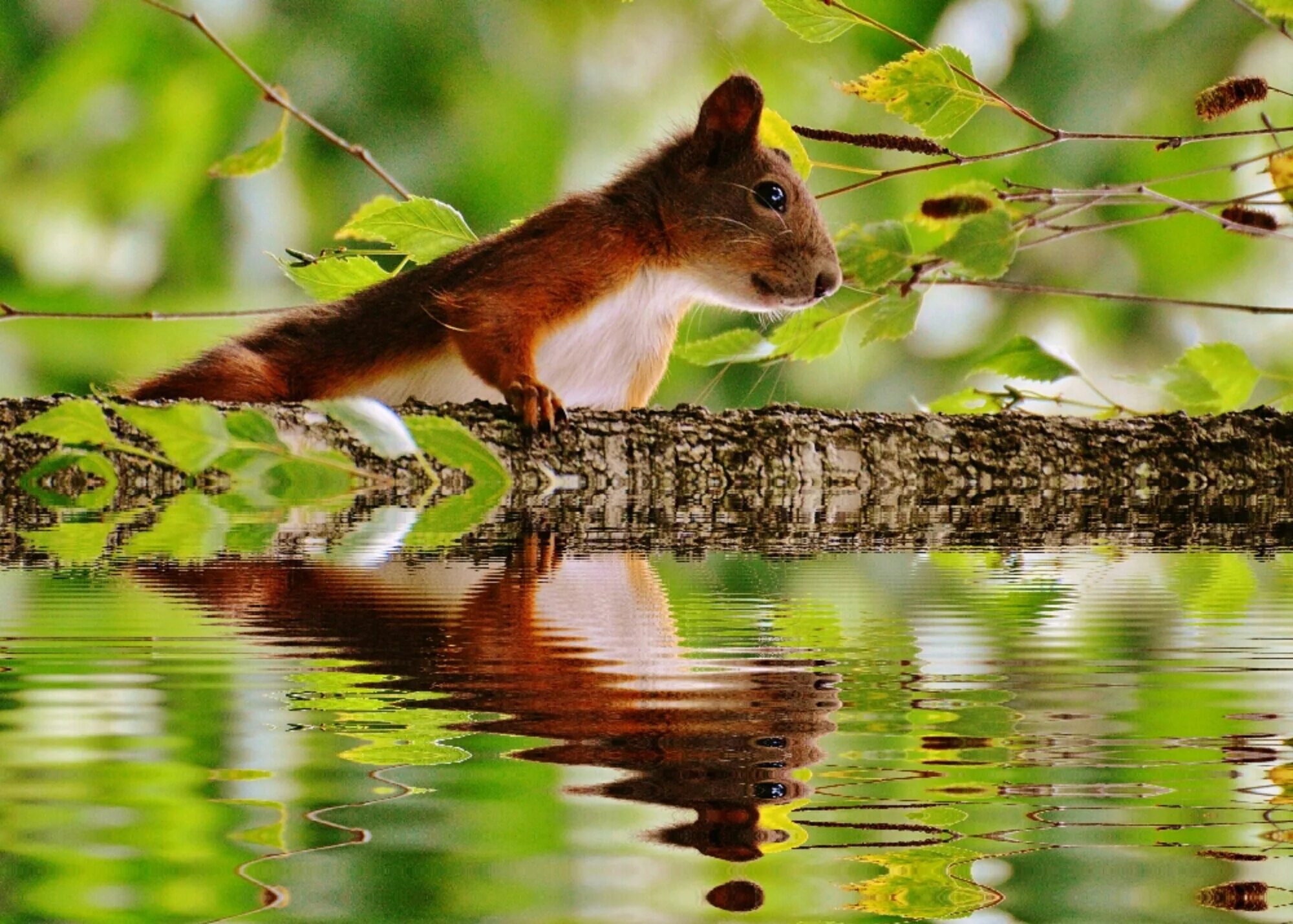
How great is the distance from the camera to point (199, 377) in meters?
0.93

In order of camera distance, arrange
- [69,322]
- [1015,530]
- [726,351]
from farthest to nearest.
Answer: [69,322] < [726,351] < [1015,530]

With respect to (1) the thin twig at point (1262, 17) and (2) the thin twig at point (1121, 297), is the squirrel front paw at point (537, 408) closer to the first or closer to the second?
(2) the thin twig at point (1121, 297)

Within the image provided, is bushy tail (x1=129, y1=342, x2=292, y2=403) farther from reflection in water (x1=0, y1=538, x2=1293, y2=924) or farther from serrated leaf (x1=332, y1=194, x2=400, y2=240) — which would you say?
reflection in water (x1=0, y1=538, x2=1293, y2=924)

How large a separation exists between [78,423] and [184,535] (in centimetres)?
5

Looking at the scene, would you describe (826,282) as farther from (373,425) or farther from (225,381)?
(373,425)

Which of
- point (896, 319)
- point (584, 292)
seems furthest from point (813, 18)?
point (584, 292)

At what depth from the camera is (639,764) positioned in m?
0.19

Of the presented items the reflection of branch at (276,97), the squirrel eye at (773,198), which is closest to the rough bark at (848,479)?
the reflection of branch at (276,97)

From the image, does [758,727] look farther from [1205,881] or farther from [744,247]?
[744,247]

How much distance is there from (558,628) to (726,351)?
465 mm

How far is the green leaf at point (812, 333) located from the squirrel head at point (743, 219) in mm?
228

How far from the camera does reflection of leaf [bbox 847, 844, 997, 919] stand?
151 millimetres

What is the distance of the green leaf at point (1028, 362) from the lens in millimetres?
759

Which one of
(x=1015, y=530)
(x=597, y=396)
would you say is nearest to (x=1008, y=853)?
(x=1015, y=530)
